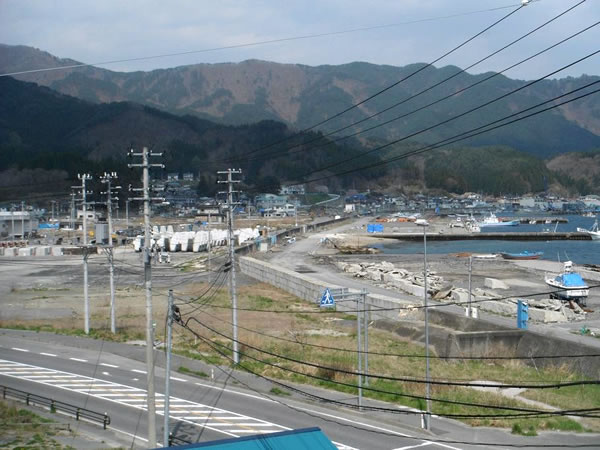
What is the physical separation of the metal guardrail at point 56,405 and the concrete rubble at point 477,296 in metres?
12.9

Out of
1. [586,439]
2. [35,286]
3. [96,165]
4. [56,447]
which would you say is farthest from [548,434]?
[96,165]

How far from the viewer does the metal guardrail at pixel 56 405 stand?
19619 mm

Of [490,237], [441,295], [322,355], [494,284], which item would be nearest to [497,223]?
[490,237]

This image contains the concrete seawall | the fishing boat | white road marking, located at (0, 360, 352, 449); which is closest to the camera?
white road marking, located at (0, 360, 352, 449)

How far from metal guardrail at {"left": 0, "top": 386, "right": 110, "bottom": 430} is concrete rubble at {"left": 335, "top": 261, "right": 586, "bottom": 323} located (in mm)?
12901

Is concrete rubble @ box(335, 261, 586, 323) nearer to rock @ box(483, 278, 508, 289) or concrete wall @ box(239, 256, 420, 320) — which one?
rock @ box(483, 278, 508, 289)

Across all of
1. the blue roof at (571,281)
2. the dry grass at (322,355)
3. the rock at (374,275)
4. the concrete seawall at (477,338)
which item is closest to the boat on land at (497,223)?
the rock at (374,275)

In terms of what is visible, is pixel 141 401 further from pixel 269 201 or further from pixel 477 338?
pixel 269 201

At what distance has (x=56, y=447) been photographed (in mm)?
16750

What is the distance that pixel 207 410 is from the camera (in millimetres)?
20969

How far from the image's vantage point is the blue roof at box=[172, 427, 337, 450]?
12500 millimetres

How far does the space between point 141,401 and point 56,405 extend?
2.56m

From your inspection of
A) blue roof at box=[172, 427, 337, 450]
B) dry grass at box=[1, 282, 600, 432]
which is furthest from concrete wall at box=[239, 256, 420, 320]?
blue roof at box=[172, 427, 337, 450]

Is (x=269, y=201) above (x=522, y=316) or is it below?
above
